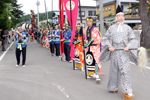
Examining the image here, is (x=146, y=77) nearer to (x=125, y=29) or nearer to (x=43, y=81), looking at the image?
(x=125, y=29)

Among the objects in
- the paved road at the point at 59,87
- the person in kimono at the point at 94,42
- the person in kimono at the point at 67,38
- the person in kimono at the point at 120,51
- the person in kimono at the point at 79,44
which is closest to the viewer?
the person in kimono at the point at 120,51

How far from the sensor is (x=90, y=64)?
22.4ft

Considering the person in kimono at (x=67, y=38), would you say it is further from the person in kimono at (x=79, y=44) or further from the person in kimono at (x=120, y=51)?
the person in kimono at (x=120, y=51)

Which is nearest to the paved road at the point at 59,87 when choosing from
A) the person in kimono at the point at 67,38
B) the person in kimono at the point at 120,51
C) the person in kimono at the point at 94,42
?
the person in kimono at the point at 120,51

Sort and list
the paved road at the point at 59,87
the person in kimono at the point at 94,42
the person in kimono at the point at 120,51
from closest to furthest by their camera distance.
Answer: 1. the person in kimono at the point at 120,51
2. the paved road at the point at 59,87
3. the person in kimono at the point at 94,42

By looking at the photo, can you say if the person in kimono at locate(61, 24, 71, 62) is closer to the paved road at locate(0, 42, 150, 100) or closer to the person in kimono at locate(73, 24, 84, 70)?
the person in kimono at locate(73, 24, 84, 70)

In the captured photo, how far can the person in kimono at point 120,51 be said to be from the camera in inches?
186

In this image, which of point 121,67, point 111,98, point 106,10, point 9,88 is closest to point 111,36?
point 121,67

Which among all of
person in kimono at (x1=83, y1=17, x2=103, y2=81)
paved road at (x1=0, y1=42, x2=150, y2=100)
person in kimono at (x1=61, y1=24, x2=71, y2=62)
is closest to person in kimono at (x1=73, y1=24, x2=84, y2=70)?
paved road at (x1=0, y1=42, x2=150, y2=100)

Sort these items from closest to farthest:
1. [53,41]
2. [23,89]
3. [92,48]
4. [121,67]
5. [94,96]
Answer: [121,67] < [94,96] < [23,89] < [92,48] < [53,41]

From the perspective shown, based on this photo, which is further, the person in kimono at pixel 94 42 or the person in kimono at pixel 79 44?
the person in kimono at pixel 79 44

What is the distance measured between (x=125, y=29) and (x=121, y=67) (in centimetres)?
86

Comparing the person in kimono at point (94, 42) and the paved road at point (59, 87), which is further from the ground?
the person in kimono at point (94, 42)

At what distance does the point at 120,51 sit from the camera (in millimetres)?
4891
